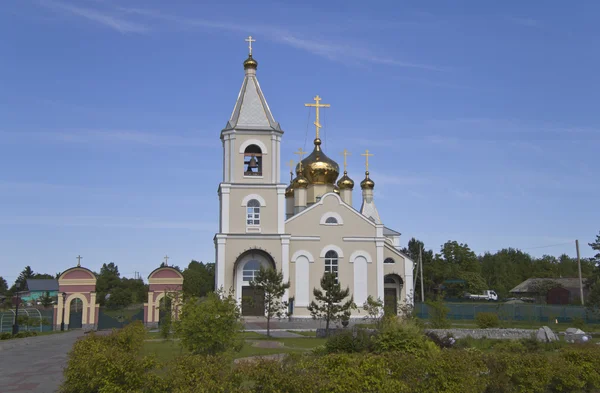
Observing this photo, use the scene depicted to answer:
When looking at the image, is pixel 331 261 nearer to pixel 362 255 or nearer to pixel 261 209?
pixel 362 255

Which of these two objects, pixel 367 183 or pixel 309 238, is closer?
pixel 309 238

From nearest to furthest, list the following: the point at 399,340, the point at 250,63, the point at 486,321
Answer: the point at 399,340
the point at 486,321
the point at 250,63

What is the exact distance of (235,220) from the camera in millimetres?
31984

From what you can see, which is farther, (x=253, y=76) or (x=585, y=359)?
(x=253, y=76)

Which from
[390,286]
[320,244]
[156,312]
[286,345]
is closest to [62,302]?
[156,312]

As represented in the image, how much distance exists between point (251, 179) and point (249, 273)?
4.90 metres

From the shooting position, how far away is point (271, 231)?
32344 mm

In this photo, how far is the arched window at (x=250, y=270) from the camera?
104 feet

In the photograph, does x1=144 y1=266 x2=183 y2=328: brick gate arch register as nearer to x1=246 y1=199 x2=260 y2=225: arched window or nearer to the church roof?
x1=246 y1=199 x2=260 y2=225: arched window

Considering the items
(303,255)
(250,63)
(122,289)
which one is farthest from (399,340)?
(122,289)

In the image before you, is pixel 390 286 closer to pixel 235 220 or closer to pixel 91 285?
pixel 235 220

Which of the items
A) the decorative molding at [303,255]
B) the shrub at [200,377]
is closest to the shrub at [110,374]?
→ the shrub at [200,377]

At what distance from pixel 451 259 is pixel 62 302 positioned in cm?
4194

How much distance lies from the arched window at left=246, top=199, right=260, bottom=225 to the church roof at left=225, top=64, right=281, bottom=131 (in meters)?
3.90
